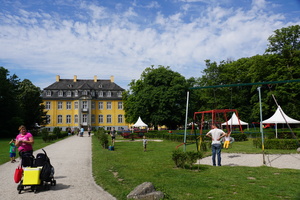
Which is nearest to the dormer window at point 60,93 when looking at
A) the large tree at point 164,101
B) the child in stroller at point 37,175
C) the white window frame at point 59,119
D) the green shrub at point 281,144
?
the white window frame at point 59,119

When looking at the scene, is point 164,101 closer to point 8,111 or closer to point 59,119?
point 8,111

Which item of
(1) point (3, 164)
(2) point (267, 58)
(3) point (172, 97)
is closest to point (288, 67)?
(2) point (267, 58)

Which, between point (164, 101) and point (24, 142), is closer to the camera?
point (24, 142)

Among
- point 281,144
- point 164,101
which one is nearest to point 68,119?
point 164,101

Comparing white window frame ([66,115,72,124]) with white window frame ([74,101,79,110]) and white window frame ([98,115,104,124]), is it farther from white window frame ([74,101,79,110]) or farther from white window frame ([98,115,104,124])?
white window frame ([98,115,104,124])

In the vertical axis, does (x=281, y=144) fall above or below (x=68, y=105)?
below

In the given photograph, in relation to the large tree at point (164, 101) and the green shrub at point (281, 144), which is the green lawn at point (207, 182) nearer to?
the green shrub at point (281, 144)

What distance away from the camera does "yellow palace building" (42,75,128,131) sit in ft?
253

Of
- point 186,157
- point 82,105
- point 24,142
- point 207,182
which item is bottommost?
point 207,182

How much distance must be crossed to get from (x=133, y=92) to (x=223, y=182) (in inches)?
2145

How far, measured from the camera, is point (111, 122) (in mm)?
79688

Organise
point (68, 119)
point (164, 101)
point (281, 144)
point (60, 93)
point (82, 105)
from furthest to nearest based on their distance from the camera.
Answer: point (60, 93)
point (68, 119)
point (82, 105)
point (164, 101)
point (281, 144)

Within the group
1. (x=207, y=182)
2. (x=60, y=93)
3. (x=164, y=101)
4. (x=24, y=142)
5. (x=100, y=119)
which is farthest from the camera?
(x=100, y=119)

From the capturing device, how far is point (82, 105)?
7744cm
